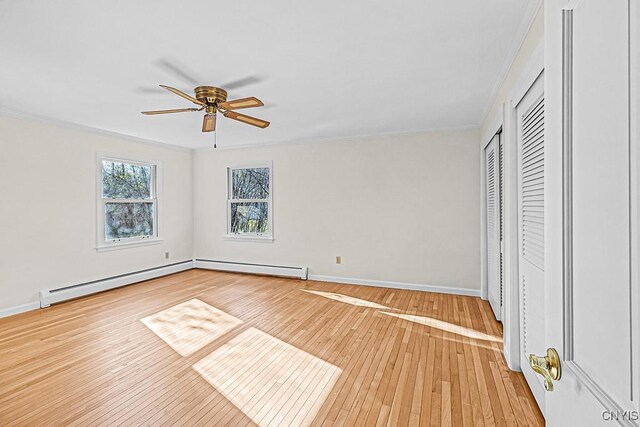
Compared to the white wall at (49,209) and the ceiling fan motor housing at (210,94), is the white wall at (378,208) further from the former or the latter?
the ceiling fan motor housing at (210,94)

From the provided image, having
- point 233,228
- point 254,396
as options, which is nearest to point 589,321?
point 254,396

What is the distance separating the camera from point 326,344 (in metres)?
2.94

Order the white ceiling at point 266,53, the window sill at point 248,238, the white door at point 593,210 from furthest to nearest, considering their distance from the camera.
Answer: the window sill at point 248,238, the white ceiling at point 266,53, the white door at point 593,210

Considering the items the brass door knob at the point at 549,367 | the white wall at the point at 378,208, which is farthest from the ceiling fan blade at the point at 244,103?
the white wall at the point at 378,208

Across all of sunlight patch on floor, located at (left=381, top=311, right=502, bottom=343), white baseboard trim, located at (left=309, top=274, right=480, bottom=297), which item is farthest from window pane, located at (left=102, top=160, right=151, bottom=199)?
sunlight patch on floor, located at (left=381, top=311, right=502, bottom=343)

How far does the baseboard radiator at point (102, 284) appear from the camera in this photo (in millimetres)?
4066

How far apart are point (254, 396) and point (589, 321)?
204cm

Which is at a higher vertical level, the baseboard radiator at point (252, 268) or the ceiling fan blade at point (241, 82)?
the ceiling fan blade at point (241, 82)

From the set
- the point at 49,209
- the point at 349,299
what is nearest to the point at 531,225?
the point at 349,299

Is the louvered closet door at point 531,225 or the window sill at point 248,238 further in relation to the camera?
the window sill at point 248,238

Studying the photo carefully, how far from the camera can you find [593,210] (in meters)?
0.67

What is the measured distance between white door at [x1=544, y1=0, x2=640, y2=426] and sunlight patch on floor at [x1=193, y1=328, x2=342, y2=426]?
1.56 metres

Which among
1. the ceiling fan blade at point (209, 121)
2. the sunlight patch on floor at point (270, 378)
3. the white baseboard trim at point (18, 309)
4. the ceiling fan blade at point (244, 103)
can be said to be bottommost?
the sunlight patch on floor at point (270, 378)

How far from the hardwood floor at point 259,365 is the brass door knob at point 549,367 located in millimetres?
1317
